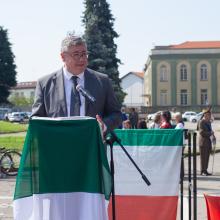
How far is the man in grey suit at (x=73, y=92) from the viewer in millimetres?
4953

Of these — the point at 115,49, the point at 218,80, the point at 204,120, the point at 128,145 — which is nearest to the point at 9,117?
the point at 115,49

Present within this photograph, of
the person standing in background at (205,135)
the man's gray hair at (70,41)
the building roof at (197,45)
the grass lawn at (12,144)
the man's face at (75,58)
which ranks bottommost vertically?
the grass lawn at (12,144)

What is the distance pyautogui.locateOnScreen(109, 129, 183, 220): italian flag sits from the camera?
7.39 metres

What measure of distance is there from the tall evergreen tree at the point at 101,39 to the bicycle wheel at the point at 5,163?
1354 inches

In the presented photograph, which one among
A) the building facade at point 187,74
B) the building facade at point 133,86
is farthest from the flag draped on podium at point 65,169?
the building facade at point 133,86

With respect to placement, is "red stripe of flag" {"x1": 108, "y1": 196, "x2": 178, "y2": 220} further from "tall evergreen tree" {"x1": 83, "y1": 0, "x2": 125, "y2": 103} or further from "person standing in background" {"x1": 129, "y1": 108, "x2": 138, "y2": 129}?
"tall evergreen tree" {"x1": 83, "y1": 0, "x2": 125, "y2": 103}

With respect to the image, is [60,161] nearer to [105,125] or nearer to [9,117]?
[105,125]

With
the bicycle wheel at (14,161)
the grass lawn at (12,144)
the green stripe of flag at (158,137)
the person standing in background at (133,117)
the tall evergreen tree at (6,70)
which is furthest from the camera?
the tall evergreen tree at (6,70)

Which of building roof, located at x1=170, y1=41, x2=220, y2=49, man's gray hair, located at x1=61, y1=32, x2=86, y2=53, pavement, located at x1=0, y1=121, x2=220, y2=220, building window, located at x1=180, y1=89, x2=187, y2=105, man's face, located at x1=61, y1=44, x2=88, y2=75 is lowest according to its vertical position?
pavement, located at x1=0, y1=121, x2=220, y2=220

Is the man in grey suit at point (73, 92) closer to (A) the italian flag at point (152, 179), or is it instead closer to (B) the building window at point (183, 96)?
(A) the italian flag at point (152, 179)

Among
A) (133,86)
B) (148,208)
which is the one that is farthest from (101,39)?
(133,86)

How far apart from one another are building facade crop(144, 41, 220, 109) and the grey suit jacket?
99.5 m

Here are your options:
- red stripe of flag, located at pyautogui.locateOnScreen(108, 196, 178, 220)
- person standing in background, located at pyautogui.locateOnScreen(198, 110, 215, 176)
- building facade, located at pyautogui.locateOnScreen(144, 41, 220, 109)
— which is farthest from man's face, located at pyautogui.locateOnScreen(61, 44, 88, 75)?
building facade, located at pyautogui.locateOnScreen(144, 41, 220, 109)

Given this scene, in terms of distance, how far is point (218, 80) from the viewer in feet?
345
